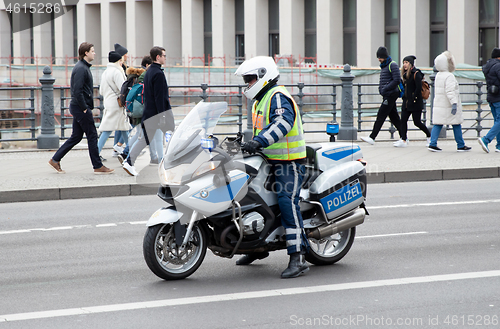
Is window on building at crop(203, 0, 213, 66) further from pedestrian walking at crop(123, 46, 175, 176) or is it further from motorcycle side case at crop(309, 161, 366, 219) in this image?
motorcycle side case at crop(309, 161, 366, 219)

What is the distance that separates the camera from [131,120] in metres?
11.8

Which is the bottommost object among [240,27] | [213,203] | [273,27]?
[213,203]

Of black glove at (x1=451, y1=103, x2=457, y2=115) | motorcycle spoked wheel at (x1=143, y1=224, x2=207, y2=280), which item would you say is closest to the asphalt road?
motorcycle spoked wheel at (x1=143, y1=224, x2=207, y2=280)

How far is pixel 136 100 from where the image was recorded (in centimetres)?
1158

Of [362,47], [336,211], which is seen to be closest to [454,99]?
[336,211]

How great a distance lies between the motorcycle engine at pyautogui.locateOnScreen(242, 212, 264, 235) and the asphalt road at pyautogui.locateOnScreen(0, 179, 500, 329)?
432 mm

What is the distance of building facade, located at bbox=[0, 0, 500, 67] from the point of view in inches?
1427

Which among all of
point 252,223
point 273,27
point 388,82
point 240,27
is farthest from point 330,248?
point 240,27

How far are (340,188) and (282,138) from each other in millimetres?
766

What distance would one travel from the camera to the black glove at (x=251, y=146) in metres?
5.36

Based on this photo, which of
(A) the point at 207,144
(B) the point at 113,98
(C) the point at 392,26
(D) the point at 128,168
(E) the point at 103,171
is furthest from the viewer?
(C) the point at 392,26

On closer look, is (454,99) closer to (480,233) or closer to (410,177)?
(410,177)

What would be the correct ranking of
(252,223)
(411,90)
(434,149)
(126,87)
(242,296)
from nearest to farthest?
(242,296) < (252,223) < (126,87) < (434,149) < (411,90)

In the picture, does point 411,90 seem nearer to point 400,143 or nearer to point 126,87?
point 400,143
